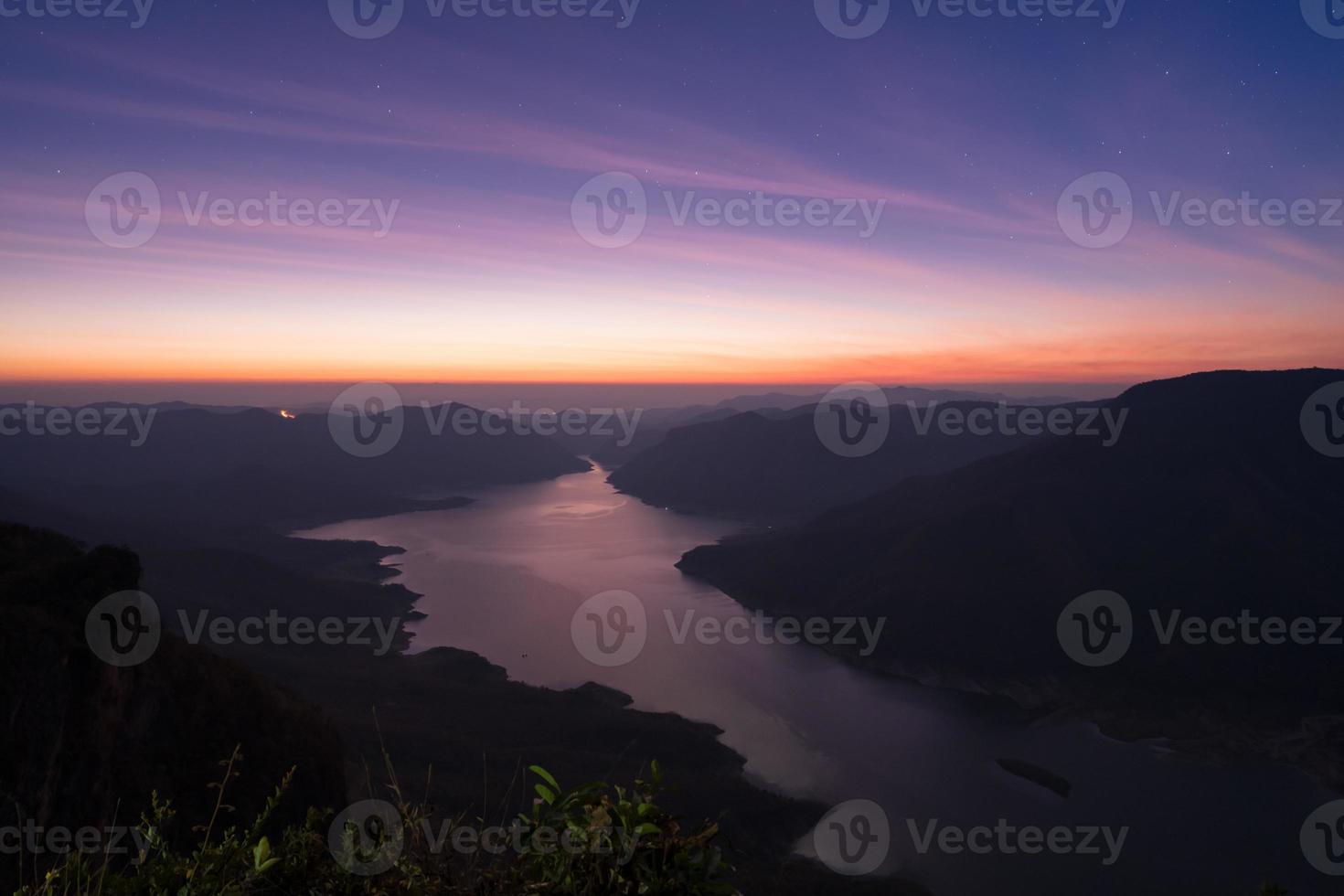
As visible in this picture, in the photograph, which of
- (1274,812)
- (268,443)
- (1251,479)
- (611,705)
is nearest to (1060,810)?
(1274,812)

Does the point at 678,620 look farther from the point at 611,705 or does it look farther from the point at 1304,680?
the point at 1304,680
